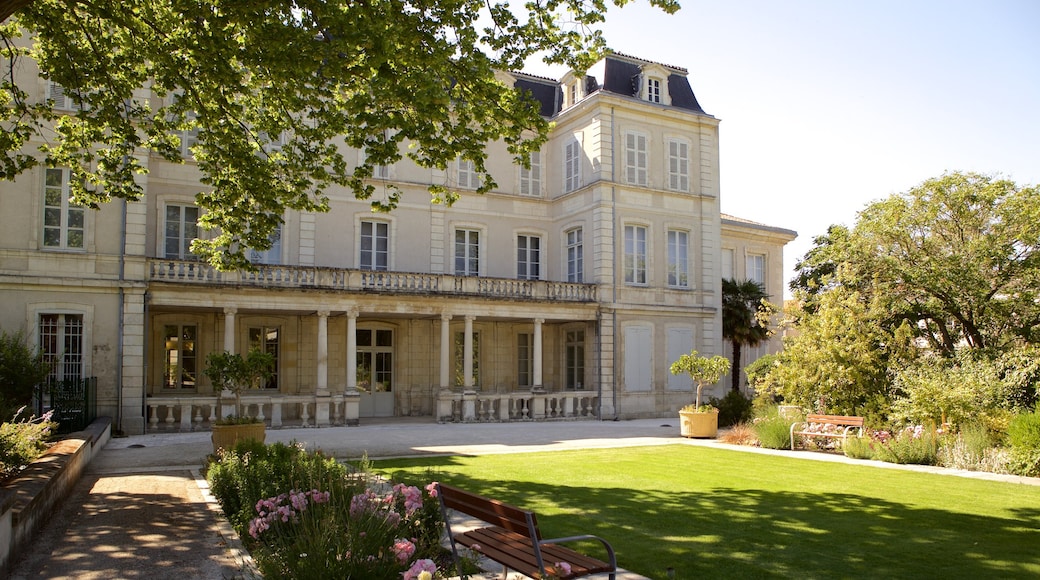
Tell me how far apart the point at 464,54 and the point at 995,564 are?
289 inches

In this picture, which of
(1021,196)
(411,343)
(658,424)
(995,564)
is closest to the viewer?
(995,564)

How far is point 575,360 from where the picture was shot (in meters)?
24.7

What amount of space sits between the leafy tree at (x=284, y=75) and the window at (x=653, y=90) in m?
15.6

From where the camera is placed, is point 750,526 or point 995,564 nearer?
point 995,564

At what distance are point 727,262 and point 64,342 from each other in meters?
22.9

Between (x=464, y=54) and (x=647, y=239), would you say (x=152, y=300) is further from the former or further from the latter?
(x=647, y=239)

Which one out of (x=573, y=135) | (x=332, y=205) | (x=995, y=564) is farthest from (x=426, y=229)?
(x=995, y=564)

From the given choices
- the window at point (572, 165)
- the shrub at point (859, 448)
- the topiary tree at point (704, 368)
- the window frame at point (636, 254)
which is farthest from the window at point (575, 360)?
the shrub at point (859, 448)

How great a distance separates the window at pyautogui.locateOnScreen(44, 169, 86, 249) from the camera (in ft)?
55.7

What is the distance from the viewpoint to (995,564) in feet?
19.1

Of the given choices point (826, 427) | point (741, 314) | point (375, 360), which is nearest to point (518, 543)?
point (826, 427)

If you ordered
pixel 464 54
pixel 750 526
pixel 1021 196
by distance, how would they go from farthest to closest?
pixel 1021 196
pixel 464 54
pixel 750 526

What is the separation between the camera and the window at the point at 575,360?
80.2ft

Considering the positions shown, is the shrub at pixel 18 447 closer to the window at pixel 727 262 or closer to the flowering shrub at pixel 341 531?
the flowering shrub at pixel 341 531
